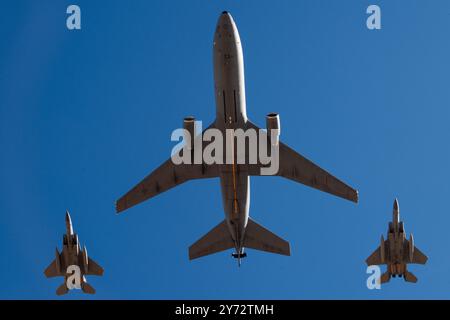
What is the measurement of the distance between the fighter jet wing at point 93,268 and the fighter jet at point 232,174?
12.6 ft

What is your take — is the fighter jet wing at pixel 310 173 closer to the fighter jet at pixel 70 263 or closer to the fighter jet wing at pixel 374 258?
the fighter jet wing at pixel 374 258

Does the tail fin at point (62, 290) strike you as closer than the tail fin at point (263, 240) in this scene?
No

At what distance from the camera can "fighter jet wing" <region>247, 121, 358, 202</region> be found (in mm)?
54000

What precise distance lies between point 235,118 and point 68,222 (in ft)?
37.9

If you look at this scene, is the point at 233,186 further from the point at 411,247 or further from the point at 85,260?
the point at 411,247

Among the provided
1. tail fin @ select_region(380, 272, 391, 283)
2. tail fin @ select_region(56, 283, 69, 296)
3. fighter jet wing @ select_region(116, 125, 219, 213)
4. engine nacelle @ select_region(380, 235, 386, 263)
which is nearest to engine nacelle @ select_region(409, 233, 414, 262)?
engine nacelle @ select_region(380, 235, 386, 263)

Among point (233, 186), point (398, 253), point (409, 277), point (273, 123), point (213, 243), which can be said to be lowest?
point (409, 277)

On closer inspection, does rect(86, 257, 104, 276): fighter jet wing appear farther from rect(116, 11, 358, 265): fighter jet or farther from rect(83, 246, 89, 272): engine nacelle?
rect(116, 11, 358, 265): fighter jet

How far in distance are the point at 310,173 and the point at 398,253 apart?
7.60 meters

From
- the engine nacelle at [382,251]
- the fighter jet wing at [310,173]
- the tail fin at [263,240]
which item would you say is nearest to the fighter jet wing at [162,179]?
the fighter jet wing at [310,173]

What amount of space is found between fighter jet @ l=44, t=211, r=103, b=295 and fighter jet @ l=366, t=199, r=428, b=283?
17240 mm

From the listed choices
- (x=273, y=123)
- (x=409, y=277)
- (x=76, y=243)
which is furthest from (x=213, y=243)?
(x=409, y=277)

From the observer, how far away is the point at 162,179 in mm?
54875

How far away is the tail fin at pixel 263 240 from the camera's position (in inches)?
2181
